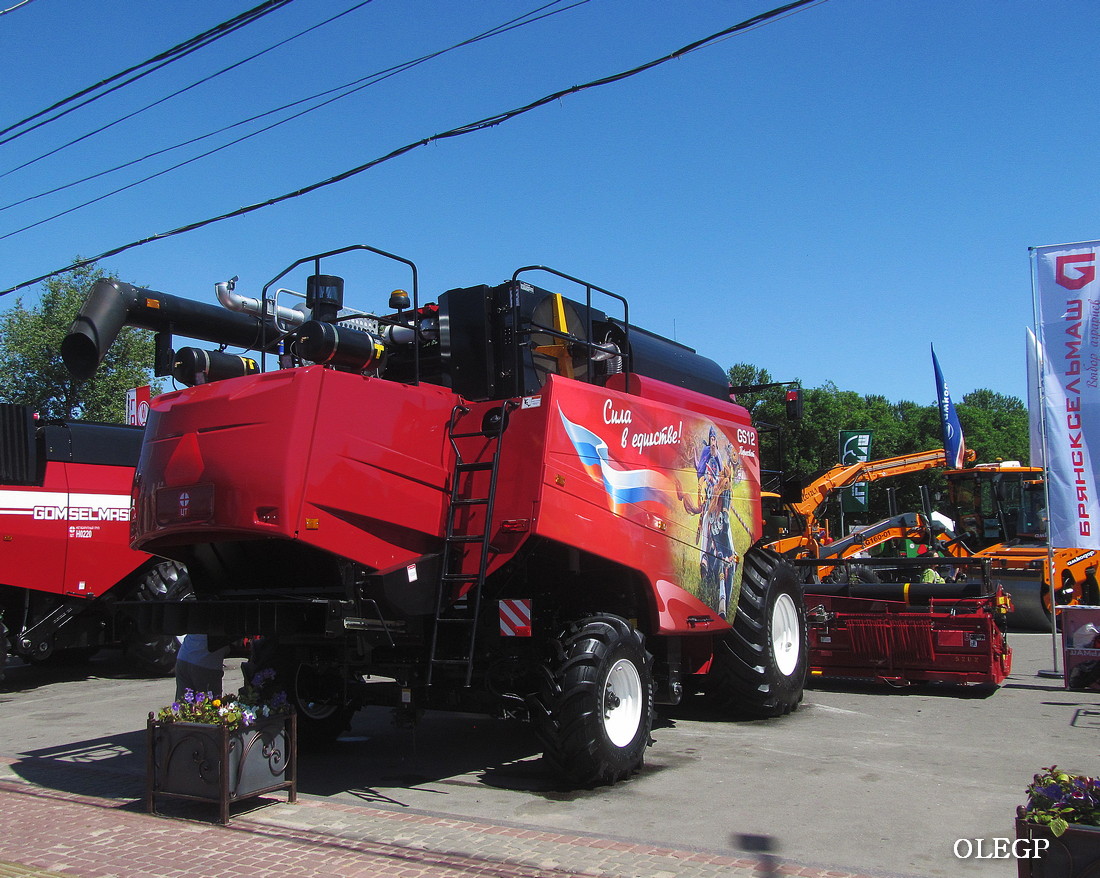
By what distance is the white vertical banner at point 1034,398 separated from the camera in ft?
36.8

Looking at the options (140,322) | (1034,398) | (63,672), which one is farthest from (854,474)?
(140,322)

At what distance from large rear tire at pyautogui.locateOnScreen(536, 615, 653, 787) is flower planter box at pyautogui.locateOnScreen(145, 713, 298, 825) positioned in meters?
1.81

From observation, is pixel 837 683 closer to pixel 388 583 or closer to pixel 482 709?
pixel 482 709

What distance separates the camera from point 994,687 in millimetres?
11844

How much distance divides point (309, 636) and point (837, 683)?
771 centimetres

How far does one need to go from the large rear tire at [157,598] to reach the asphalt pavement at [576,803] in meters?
2.68

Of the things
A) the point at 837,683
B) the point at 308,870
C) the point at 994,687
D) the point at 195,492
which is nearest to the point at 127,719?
the point at 195,492

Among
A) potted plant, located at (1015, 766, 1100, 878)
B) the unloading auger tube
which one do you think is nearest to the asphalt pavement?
potted plant, located at (1015, 766, 1100, 878)

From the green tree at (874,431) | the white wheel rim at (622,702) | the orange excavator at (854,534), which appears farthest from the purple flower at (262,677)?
the green tree at (874,431)

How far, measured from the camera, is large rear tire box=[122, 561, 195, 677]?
42.8 feet

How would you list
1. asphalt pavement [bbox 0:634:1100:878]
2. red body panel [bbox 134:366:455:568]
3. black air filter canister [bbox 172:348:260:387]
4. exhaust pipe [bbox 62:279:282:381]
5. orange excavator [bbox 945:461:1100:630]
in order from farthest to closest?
orange excavator [bbox 945:461:1100:630] < exhaust pipe [bbox 62:279:282:381] < black air filter canister [bbox 172:348:260:387] < red body panel [bbox 134:366:455:568] < asphalt pavement [bbox 0:634:1100:878]

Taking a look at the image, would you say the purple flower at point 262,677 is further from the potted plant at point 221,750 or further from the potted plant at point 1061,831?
the potted plant at point 1061,831

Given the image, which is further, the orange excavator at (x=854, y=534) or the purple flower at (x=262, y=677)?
the orange excavator at (x=854, y=534)

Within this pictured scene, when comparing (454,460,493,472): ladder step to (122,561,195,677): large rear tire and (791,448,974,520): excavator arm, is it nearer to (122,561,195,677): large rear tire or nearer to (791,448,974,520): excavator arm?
(122,561,195,677): large rear tire
